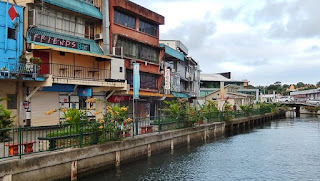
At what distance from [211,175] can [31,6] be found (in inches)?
732

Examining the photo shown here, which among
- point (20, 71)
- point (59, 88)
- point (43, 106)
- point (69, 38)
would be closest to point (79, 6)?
point (69, 38)

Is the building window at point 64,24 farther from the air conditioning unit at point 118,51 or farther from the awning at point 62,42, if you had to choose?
the air conditioning unit at point 118,51

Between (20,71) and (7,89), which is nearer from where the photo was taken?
(20,71)

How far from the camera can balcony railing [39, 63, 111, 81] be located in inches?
1071

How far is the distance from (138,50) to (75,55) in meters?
9.14

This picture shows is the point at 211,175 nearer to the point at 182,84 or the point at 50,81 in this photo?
the point at 50,81

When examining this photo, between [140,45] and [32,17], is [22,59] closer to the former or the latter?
[32,17]

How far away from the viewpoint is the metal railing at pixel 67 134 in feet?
49.1

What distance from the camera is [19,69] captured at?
23750 millimetres

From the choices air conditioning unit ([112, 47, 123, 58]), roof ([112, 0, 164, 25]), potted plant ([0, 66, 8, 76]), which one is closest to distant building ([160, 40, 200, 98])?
roof ([112, 0, 164, 25])

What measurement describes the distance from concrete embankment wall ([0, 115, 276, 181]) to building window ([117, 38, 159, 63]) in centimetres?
1128

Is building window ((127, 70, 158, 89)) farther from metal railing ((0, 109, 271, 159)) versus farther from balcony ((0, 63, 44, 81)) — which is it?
balcony ((0, 63, 44, 81))

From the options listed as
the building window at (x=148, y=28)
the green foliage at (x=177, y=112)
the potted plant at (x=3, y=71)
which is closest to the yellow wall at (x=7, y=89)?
the potted plant at (x=3, y=71)

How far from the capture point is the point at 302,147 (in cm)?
3206
